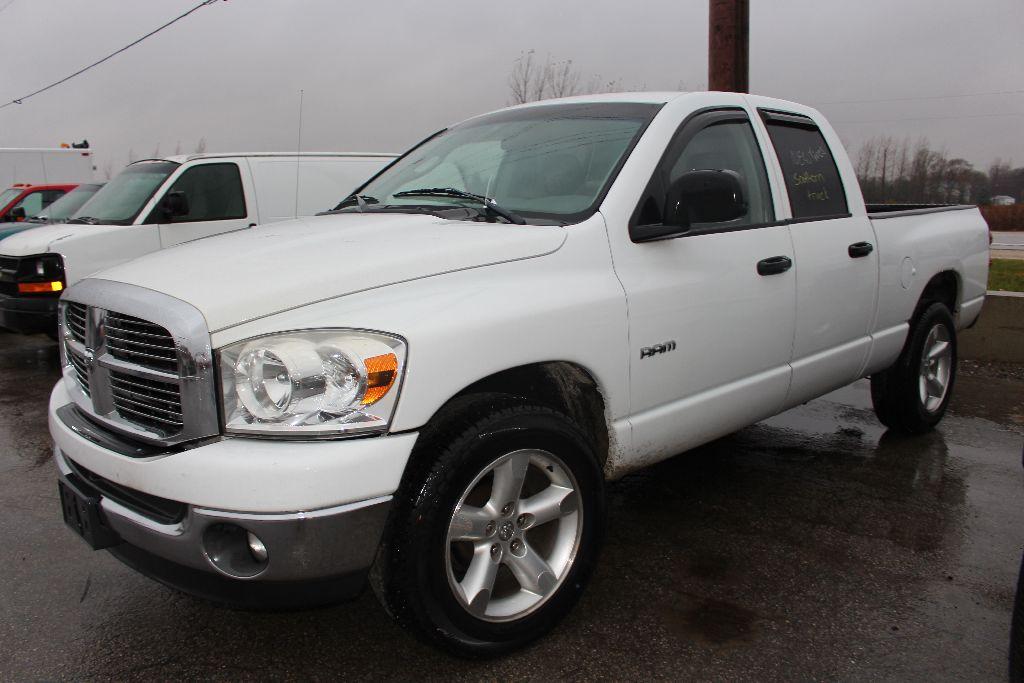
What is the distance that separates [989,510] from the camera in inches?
156

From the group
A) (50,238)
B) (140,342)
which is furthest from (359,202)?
(50,238)

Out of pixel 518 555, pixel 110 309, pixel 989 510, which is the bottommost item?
pixel 989 510

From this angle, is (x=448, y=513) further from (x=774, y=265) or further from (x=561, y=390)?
(x=774, y=265)

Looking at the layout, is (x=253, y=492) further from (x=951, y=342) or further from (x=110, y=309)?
(x=951, y=342)

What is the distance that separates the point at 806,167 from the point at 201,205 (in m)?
5.74

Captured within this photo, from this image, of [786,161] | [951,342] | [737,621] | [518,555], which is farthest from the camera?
[951,342]

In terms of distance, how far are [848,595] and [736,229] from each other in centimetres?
147

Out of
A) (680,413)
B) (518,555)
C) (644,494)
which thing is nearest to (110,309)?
(518,555)

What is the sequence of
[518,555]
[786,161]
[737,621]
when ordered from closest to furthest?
[518,555] → [737,621] → [786,161]

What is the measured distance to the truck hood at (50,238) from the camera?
7151 mm

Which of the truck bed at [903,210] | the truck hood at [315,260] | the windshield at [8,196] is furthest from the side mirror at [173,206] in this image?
the windshield at [8,196]

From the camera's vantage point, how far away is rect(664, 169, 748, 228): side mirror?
9.79ft

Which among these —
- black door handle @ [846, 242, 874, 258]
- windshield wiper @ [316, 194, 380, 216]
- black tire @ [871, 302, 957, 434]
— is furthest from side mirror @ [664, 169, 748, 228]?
black tire @ [871, 302, 957, 434]

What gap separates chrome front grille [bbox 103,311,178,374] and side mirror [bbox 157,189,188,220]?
5459mm
